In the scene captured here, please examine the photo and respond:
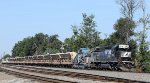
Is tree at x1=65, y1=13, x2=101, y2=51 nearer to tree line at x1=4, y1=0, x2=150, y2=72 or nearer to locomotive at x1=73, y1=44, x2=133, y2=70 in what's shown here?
tree line at x1=4, y1=0, x2=150, y2=72

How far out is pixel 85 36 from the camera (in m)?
100

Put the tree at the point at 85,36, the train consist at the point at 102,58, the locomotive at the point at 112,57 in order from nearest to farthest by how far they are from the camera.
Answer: the locomotive at the point at 112,57 < the train consist at the point at 102,58 < the tree at the point at 85,36

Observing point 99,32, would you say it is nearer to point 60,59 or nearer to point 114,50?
point 60,59

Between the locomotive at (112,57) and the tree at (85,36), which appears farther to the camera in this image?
the tree at (85,36)

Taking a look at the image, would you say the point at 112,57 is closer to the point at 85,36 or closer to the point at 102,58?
the point at 102,58

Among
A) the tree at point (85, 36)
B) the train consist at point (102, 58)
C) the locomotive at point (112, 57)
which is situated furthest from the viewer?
the tree at point (85, 36)

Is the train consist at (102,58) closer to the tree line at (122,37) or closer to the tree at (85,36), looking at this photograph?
the tree line at (122,37)

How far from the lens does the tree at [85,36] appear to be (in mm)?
94519

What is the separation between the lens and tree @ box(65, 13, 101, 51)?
94.5 meters

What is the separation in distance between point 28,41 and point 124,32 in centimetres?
10666

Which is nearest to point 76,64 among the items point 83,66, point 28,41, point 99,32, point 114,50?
point 83,66

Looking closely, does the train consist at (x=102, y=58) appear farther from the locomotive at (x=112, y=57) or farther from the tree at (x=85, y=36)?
the tree at (x=85, y=36)

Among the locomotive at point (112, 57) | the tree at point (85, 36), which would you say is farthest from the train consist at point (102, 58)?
the tree at point (85, 36)

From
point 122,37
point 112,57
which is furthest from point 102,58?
point 122,37
